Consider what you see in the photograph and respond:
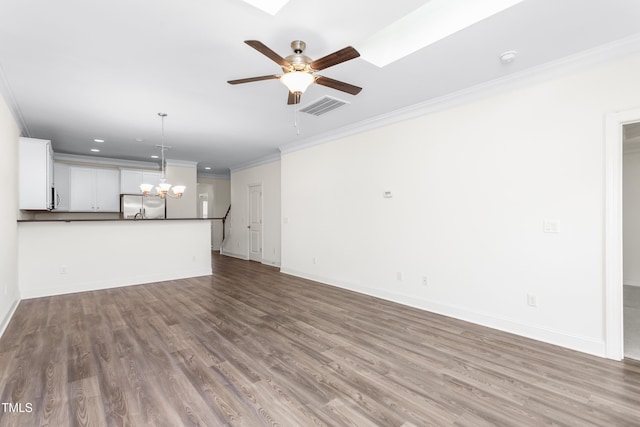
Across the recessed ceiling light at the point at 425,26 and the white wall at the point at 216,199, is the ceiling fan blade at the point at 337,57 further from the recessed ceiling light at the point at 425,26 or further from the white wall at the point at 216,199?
the white wall at the point at 216,199

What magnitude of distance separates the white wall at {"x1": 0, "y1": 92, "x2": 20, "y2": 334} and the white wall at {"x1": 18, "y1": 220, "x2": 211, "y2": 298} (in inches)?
11.4

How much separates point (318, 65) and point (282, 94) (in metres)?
1.57

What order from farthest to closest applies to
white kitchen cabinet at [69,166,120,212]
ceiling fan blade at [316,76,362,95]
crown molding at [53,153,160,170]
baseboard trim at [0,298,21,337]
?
1. crown molding at [53,153,160,170]
2. white kitchen cabinet at [69,166,120,212]
3. baseboard trim at [0,298,21,337]
4. ceiling fan blade at [316,76,362,95]

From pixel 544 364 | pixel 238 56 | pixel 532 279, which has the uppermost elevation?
pixel 238 56

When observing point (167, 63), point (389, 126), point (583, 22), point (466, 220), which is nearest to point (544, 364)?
point (466, 220)

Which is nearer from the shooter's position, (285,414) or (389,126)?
(285,414)

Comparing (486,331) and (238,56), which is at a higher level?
(238,56)

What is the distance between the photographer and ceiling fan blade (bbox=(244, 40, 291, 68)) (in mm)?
1962

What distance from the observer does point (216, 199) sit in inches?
420

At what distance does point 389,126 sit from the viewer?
4.56 meters

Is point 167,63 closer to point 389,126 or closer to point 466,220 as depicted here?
point 389,126

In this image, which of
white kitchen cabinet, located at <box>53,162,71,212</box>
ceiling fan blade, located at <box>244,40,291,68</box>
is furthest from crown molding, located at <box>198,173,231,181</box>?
ceiling fan blade, located at <box>244,40,291,68</box>

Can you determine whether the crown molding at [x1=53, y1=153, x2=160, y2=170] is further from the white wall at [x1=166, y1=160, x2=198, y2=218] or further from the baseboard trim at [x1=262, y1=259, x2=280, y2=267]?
the baseboard trim at [x1=262, y1=259, x2=280, y2=267]

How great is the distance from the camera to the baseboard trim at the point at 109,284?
4.62 metres
